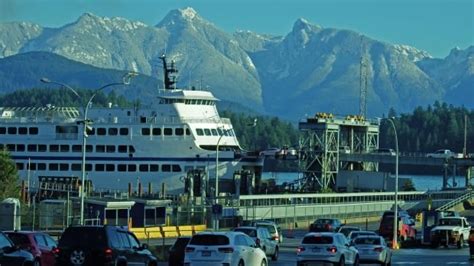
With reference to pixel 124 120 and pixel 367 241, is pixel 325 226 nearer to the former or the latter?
pixel 367 241

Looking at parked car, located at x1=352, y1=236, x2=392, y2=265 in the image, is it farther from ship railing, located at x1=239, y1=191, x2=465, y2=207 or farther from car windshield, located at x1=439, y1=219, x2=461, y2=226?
ship railing, located at x1=239, y1=191, x2=465, y2=207

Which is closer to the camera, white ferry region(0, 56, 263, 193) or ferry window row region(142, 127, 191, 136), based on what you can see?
white ferry region(0, 56, 263, 193)

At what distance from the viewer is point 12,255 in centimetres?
3528

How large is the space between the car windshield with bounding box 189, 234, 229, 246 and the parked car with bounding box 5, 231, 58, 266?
435cm

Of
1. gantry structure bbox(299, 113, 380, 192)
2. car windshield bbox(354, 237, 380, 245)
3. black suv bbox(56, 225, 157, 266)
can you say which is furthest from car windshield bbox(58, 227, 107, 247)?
gantry structure bbox(299, 113, 380, 192)

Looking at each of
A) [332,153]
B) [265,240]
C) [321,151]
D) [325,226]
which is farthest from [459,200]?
[265,240]

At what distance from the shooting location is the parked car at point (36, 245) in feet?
126

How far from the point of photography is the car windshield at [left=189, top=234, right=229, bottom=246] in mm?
38156

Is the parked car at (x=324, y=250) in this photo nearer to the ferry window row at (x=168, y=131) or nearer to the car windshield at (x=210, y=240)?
the car windshield at (x=210, y=240)

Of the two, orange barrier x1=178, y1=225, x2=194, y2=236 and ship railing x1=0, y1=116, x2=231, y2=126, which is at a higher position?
ship railing x1=0, y1=116, x2=231, y2=126

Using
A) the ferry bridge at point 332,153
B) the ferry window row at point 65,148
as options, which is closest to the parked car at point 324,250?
the ferry window row at point 65,148

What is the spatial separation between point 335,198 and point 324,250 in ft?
213

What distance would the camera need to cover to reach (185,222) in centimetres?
8031

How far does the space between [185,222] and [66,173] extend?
38.7m
